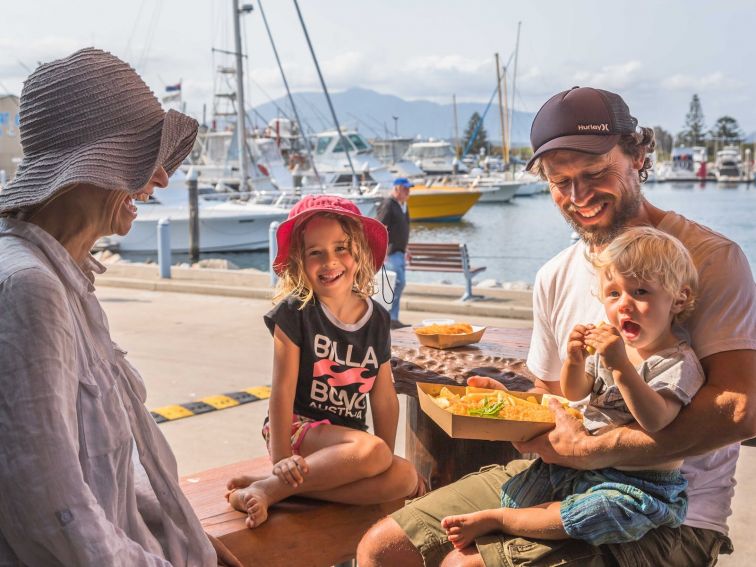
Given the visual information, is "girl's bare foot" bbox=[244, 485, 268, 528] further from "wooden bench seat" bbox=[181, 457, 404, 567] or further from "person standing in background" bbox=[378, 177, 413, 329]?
"person standing in background" bbox=[378, 177, 413, 329]

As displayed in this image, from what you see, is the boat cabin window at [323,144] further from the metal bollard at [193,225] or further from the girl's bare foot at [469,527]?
the girl's bare foot at [469,527]

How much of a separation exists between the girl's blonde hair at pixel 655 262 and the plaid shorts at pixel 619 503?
0.46 meters

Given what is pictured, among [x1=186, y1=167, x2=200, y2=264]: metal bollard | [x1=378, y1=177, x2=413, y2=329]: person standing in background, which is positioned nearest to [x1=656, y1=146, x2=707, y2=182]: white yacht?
[x1=186, y1=167, x2=200, y2=264]: metal bollard

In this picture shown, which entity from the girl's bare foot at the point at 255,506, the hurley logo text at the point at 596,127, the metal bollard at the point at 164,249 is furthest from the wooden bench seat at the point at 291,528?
the metal bollard at the point at 164,249

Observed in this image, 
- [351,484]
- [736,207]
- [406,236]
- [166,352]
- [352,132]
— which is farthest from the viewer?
[736,207]

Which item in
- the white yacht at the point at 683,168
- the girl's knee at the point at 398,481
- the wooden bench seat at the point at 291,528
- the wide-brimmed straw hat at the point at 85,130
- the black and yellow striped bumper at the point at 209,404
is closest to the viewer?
the wide-brimmed straw hat at the point at 85,130

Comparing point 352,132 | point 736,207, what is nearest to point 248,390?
point 352,132

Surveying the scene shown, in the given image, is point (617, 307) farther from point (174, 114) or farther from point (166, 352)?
point (166, 352)

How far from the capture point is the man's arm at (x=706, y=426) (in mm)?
2244

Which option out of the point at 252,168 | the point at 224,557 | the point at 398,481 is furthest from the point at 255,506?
the point at 252,168

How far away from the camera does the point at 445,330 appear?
14.0ft

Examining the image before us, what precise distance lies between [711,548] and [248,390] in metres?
5.77

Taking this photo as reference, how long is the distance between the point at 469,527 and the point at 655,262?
95cm

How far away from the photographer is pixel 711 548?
93.9 inches
